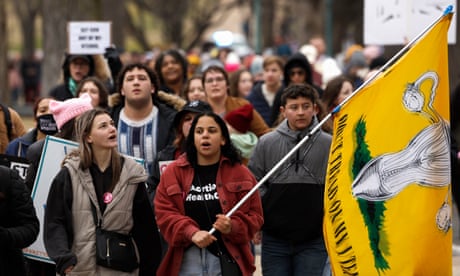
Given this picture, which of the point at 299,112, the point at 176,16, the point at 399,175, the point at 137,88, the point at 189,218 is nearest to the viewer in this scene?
the point at 399,175

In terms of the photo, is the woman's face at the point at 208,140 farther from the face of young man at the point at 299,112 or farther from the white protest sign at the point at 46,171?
the white protest sign at the point at 46,171

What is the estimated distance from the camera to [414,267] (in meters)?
7.59

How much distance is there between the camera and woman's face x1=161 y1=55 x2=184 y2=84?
13008 mm

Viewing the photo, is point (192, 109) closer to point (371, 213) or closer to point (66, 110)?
point (66, 110)

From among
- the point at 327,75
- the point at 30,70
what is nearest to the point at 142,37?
the point at 30,70

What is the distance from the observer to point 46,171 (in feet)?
30.2

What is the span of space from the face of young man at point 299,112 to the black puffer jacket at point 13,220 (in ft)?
6.93

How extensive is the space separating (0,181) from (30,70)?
123 ft

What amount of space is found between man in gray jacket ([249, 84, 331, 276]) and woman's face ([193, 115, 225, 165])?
0.71 meters

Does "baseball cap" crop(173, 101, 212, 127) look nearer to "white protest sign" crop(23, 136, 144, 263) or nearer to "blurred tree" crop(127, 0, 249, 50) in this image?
"white protest sign" crop(23, 136, 144, 263)

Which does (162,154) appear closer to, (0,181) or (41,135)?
(41,135)

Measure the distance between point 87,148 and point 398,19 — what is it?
5.86m

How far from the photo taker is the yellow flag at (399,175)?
25.1ft

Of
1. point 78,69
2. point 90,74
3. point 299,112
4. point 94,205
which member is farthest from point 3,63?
point 94,205
